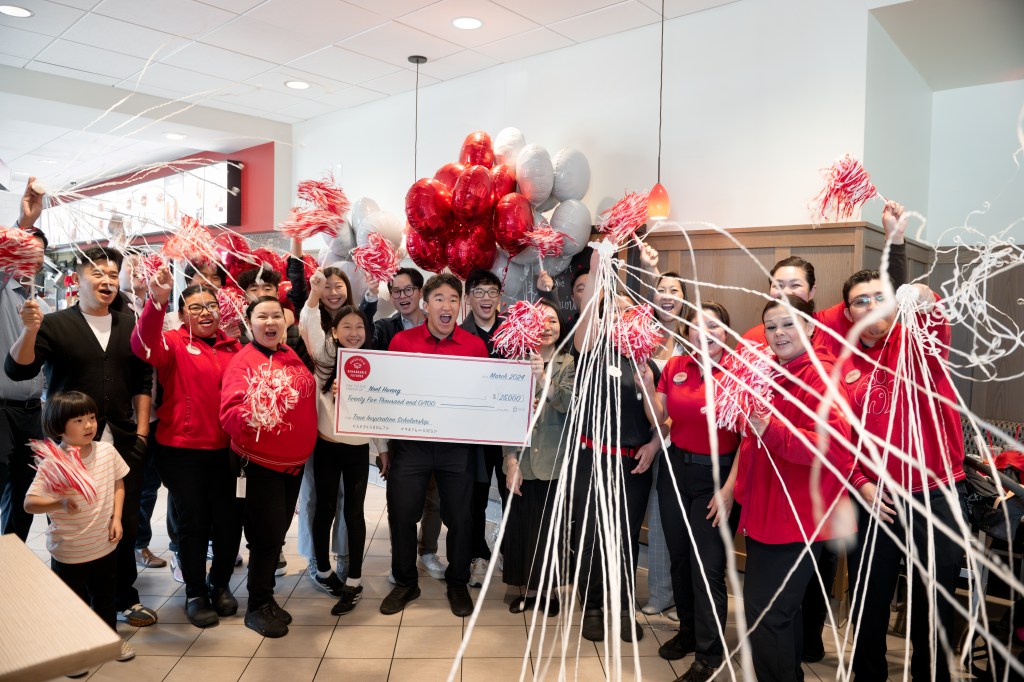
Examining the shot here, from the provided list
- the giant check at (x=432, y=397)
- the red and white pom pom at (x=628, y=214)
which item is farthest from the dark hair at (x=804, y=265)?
the giant check at (x=432, y=397)

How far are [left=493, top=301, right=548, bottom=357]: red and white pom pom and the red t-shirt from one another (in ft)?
1.67

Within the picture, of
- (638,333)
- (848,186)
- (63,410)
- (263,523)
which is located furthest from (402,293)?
(848,186)

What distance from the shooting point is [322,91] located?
5285 mm

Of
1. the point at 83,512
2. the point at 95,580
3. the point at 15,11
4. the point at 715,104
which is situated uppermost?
the point at 15,11

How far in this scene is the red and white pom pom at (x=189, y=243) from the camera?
6.54ft

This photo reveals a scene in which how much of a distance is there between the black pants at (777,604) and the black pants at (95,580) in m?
2.19

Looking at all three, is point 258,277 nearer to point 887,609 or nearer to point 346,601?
point 346,601

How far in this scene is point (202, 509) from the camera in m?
2.73

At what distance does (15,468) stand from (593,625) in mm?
2373

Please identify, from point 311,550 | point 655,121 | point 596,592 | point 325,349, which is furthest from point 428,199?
point 596,592

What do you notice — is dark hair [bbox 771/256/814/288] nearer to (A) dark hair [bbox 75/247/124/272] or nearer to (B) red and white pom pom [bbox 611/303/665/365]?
(B) red and white pom pom [bbox 611/303/665/365]

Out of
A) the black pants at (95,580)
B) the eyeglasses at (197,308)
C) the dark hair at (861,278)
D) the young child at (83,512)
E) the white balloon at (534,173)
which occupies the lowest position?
the black pants at (95,580)

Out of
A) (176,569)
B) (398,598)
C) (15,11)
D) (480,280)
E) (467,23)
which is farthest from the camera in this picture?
(467,23)

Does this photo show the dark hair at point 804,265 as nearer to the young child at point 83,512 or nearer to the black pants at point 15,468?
the young child at point 83,512
